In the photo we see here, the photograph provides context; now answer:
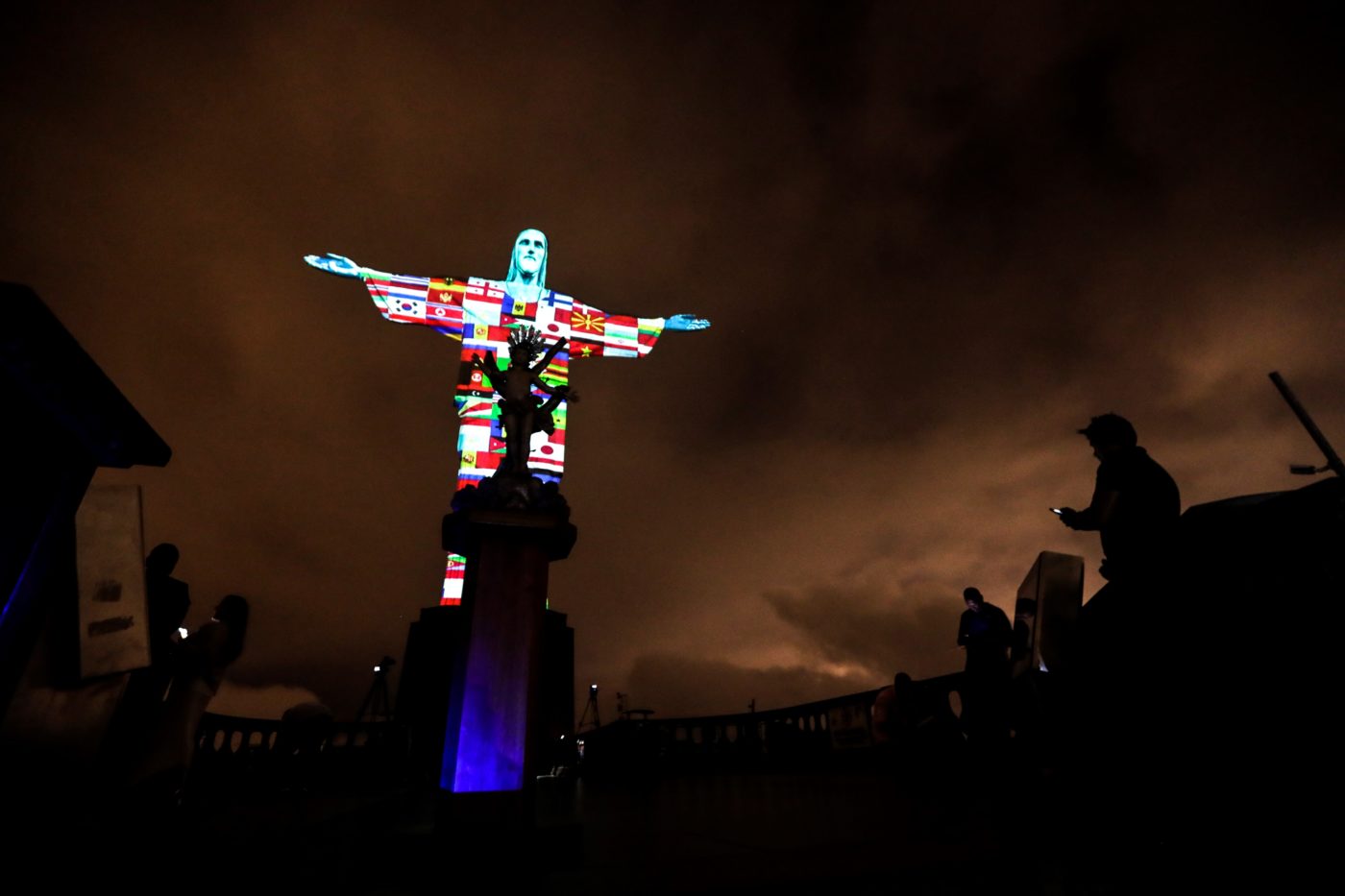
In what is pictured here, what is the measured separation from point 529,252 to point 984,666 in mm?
12570

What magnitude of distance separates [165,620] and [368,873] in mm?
2426

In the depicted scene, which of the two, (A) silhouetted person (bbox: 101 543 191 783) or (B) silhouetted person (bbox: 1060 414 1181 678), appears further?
(A) silhouetted person (bbox: 101 543 191 783)

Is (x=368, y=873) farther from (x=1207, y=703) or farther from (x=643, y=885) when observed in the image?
(x=1207, y=703)

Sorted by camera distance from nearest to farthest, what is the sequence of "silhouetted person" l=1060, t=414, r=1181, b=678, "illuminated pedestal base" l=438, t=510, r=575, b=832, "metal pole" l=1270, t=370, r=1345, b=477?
"silhouetted person" l=1060, t=414, r=1181, b=678 < "illuminated pedestal base" l=438, t=510, r=575, b=832 < "metal pole" l=1270, t=370, r=1345, b=477

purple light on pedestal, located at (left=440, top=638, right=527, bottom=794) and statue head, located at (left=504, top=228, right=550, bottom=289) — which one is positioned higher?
statue head, located at (left=504, top=228, right=550, bottom=289)

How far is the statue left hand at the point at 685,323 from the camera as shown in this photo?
1327cm

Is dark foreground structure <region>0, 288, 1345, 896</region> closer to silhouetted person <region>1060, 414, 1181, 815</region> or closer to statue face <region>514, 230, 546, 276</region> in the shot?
silhouetted person <region>1060, 414, 1181, 815</region>

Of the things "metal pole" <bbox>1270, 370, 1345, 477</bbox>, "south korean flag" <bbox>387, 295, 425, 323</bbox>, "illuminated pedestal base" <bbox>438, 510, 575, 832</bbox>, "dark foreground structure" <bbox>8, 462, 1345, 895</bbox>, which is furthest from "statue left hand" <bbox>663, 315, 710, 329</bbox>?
"metal pole" <bbox>1270, 370, 1345, 477</bbox>

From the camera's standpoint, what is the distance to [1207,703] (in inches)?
84.0

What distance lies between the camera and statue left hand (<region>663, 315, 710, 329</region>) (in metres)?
13.3

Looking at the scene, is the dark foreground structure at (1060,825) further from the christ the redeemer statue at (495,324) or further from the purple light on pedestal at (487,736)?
the christ the redeemer statue at (495,324)

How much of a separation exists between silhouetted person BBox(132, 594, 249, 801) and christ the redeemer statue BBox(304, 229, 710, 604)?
7.14 metres

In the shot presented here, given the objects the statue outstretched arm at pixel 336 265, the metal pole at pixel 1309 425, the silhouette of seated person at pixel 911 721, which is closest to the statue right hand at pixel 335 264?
the statue outstretched arm at pixel 336 265

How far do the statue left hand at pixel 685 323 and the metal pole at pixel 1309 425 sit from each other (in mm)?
12895
